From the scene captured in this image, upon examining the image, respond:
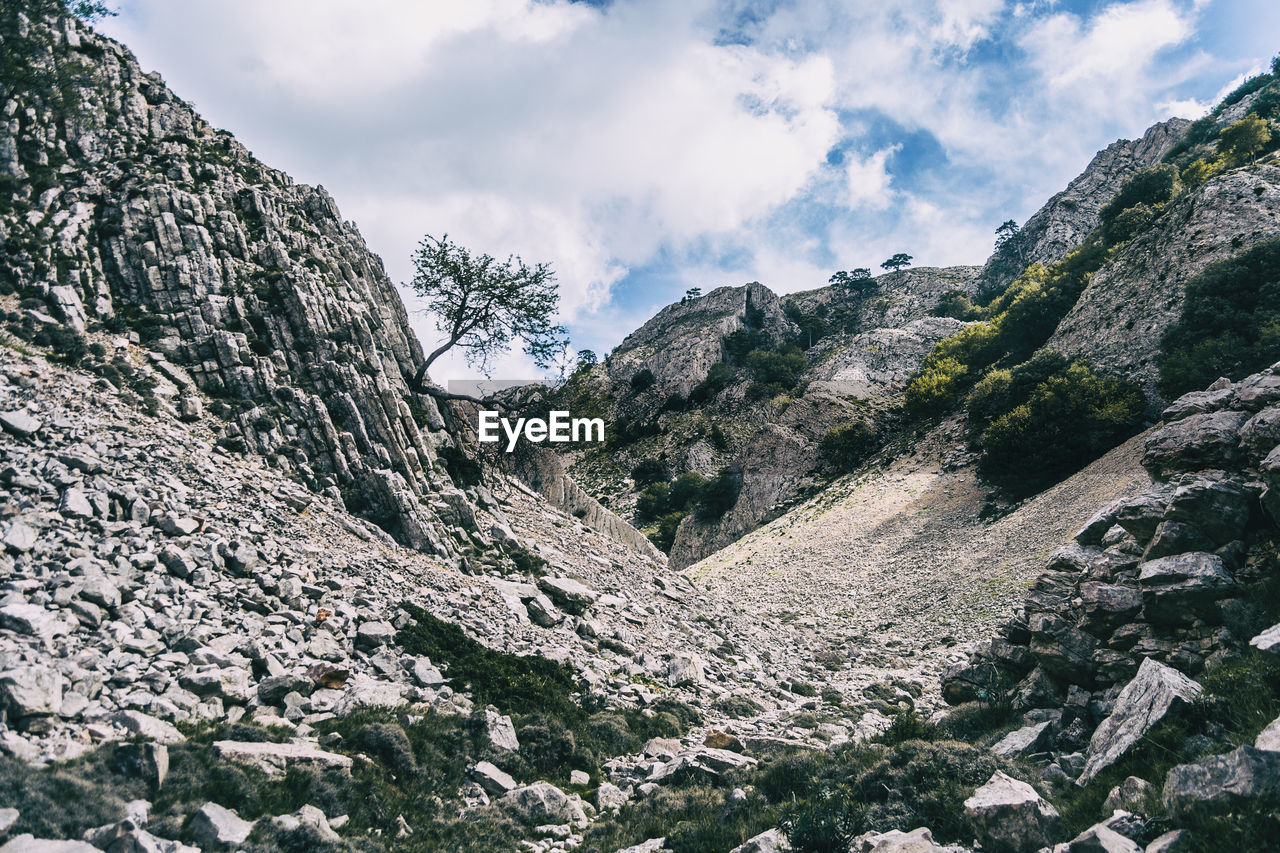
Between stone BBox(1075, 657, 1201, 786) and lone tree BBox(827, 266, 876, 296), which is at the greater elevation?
lone tree BBox(827, 266, 876, 296)

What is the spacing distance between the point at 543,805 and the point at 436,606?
6286mm

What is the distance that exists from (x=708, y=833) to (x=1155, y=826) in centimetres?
471

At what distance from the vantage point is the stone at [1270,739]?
513cm

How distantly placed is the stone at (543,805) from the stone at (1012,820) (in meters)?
5.17

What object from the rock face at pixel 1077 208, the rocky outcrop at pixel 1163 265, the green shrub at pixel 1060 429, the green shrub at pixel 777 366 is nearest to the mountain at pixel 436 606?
the green shrub at pixel 1060 429

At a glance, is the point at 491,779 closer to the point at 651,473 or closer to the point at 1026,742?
the point at 1026,742

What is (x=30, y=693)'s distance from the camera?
6.34m

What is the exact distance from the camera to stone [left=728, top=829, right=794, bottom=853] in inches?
262

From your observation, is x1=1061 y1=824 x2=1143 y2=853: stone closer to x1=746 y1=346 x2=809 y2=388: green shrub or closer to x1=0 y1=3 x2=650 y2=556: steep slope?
x1=0 y1=3 x2=650 y2=556: steep slope

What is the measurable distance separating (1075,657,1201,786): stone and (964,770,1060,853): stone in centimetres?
145

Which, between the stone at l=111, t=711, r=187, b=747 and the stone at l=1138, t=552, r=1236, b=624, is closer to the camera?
the stone at l=111, t=711, r=187, b=747

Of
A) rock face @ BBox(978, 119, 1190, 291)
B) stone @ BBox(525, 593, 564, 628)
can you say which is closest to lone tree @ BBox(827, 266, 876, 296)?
rock face @ BBox(978, 119, 1190, 291)

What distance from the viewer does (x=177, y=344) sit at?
53.2 ft

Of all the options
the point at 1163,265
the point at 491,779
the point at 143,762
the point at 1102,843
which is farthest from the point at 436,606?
the point at 1163,265
